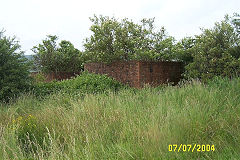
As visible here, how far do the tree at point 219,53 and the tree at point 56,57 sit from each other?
29.0 ft

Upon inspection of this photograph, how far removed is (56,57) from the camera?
60.6ft

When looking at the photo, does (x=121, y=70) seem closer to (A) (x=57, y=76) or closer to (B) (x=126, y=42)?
(B) (x=126, y=42)

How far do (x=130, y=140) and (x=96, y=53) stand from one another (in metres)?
11.2

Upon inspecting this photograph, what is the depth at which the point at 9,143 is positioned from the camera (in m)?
4.63

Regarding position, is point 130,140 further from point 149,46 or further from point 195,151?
point 149,46

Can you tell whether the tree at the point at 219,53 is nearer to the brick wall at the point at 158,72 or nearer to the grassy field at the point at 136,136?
the brick wall at the point at 158,72

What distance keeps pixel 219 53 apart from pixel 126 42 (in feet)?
17.0

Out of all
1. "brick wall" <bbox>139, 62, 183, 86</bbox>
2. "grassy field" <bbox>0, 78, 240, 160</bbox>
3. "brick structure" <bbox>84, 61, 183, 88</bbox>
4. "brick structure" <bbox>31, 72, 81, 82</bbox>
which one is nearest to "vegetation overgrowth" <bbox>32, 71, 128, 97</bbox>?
"brick structure" <bbox>84, 61, 183, 88</bbox>

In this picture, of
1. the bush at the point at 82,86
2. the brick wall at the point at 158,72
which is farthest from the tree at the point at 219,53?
the bush at the point at 82,86

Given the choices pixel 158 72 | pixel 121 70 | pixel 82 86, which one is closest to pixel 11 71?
pixel 82 86

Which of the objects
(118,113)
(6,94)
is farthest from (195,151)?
(6,94)

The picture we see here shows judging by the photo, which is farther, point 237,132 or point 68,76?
point 68,76
